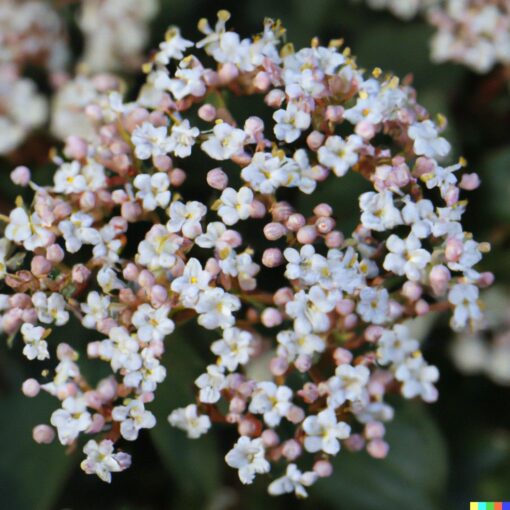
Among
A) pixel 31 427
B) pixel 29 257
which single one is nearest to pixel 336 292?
pixel 29 257

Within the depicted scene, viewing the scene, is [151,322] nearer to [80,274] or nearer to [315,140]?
[80,274]

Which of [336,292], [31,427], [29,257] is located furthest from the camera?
[31,427]

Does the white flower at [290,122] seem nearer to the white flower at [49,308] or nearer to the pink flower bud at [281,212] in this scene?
the pink flower bud at [281,212]

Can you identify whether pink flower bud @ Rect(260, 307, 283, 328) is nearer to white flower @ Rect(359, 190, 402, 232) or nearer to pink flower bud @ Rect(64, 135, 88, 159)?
white flower @ Rect(359, 190, 402, 232)

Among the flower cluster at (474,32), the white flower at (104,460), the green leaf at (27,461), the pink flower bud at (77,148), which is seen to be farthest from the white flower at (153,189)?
the flower cluster at (474,32)

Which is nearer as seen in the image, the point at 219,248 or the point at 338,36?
the point at 219,248

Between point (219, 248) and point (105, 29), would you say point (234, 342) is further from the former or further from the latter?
point (105, 29)

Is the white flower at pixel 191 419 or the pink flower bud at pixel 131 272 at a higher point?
the pink flower bud at pixel 131 272
